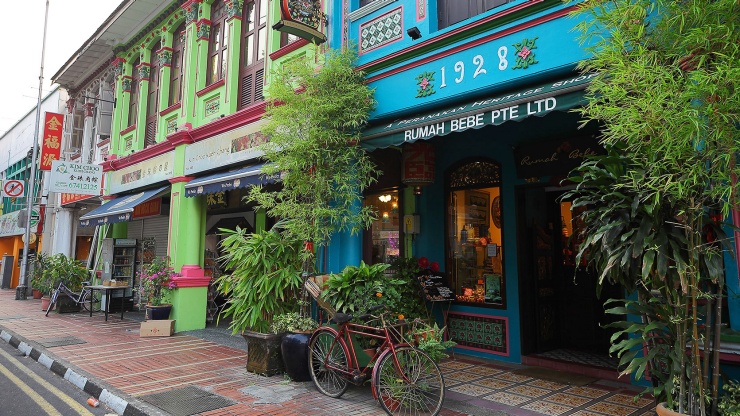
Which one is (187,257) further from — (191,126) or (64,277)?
(64,277)

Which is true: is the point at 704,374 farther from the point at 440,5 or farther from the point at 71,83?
the point at 71,83

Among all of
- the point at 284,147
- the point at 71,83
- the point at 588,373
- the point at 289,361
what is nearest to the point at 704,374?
the point at 588,373

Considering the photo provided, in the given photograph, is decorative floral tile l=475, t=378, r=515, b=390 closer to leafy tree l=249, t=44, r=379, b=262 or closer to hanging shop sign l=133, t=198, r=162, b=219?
leafy tree l=249, t=44, r=379, b=262

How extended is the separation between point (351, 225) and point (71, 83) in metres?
17.7

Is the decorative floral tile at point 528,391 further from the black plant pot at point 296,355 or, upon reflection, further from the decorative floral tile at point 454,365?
the black plant pot at point 296,355

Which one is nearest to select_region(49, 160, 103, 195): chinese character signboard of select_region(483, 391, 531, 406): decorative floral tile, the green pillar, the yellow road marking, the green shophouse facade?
the green shophouse facade

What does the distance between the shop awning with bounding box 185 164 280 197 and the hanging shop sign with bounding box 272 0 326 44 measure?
7.38 ft

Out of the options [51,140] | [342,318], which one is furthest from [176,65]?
[342,318]

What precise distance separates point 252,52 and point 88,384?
7083 mm

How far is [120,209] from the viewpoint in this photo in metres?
12.5

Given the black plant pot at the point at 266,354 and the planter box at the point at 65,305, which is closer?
the black plant pot at the point at 266,354

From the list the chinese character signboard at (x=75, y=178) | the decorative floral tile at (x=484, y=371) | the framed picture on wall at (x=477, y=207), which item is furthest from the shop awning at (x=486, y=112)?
the chinese character signboard at (x=75, y=178)

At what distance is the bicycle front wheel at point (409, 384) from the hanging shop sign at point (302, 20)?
4935mm

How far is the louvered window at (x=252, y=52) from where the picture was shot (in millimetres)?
9852
